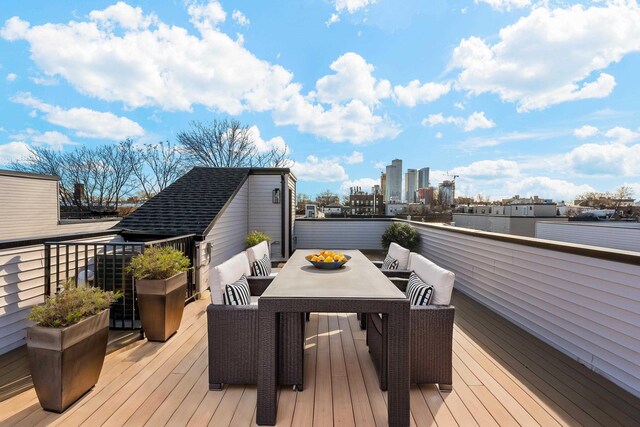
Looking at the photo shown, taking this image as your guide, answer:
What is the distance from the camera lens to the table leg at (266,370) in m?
1.82

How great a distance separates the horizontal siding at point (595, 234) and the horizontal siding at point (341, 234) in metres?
6.51

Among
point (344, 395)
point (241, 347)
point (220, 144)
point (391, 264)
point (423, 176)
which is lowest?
point (344, 395)

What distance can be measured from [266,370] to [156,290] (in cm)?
174

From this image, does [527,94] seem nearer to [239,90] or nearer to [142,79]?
[239,90]

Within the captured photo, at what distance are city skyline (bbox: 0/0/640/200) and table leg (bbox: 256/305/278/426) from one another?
21.2 ft

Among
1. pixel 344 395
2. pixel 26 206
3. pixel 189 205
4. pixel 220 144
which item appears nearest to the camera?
pixel 344 395

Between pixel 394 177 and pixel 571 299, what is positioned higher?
pixel 394 177

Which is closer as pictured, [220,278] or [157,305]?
[220,278]

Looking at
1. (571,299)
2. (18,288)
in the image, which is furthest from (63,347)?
(571,299)

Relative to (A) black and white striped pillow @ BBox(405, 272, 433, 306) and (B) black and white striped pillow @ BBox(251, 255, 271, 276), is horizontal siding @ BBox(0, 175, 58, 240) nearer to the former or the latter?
(B) black and white striped pillow @ BBox(251, 255, 271, 276)

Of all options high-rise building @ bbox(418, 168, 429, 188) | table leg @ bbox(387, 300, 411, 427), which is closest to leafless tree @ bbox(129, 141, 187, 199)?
table leg @ bbox(387, 300, 411, 427)

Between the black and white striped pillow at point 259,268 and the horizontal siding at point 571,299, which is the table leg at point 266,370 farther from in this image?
the horizontal siding at point 571,299

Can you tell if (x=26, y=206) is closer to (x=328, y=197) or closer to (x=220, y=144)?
(x=220, y=144)

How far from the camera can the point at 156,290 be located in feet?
9.64
